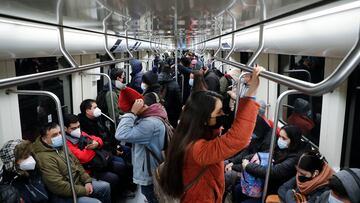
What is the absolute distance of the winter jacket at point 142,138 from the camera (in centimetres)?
254

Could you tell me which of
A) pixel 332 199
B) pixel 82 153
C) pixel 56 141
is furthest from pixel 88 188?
pixel 332 199

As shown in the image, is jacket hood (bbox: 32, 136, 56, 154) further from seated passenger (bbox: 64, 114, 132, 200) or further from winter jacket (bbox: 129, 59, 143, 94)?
winter jacket (bbox: 129, 59, 143, 94)

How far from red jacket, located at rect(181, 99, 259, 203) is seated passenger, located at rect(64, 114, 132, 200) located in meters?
Result: 1.73

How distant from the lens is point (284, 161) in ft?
8.99

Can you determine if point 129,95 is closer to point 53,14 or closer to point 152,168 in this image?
point 152,168

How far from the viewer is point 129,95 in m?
2.75

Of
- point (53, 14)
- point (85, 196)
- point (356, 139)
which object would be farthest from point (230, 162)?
point (53, 14)

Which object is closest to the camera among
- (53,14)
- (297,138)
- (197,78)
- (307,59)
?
(53,14)

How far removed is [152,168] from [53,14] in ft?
4.63

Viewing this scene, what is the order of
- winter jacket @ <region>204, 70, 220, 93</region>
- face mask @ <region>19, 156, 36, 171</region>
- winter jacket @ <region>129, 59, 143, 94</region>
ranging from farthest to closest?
winter jacket @ <region>129, 59, 143, 94</region>
winter jacket @ <region>204, 70, 220, 93</region>
face mask @ <region>19, 156, 36, 171</region>

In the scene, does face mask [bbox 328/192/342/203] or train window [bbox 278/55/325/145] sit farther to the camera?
train window [bbox 278/55/325/145]

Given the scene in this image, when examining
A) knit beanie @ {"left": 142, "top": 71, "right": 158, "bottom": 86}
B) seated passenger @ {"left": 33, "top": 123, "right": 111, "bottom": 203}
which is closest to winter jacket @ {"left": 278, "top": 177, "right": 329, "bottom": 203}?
seated passenger @ {"left": 33, "top": 123, "right": 111, "bottom": 203}

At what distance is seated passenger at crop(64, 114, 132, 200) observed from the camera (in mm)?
3170

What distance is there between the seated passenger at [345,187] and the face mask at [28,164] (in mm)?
2147
